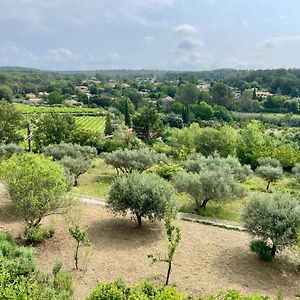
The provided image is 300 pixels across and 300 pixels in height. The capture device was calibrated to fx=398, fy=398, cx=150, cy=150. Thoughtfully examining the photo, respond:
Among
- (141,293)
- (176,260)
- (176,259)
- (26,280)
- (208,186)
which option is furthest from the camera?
(208,186)

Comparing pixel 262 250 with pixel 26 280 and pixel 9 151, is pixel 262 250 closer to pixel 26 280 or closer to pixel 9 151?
pixel 26 280

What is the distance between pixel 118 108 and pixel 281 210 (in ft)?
350

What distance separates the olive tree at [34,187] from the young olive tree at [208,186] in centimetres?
814

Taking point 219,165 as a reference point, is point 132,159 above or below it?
below

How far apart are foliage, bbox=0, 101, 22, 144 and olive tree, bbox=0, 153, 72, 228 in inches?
1013

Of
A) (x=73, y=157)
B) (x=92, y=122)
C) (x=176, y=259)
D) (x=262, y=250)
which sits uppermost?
(x=73, y=157)

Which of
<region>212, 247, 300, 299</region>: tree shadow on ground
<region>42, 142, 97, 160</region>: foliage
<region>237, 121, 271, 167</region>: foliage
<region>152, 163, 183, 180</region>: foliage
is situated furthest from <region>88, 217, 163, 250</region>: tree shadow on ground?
<region>237, 121, 271, 167</region>: foliage

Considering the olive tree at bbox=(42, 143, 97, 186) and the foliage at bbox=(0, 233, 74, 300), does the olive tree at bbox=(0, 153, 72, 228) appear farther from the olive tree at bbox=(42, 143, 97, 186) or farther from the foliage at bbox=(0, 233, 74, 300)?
the olive tree at bbox=(42, 143, 97, 186)

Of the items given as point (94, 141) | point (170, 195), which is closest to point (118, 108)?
point (94, 141)

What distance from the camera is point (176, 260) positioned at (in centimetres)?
1747

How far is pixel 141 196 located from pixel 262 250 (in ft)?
20.5

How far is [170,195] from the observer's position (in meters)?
20.7

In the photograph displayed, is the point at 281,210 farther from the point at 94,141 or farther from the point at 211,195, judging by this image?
the point at 94,141

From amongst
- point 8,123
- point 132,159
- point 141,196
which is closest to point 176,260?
point 141,196
